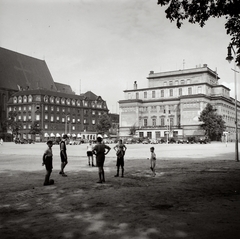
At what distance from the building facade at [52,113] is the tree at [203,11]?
8132 centimetres

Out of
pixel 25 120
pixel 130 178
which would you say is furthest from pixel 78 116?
pixel 130 178

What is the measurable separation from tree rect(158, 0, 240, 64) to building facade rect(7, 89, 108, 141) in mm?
81316

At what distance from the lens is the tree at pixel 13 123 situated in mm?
95681

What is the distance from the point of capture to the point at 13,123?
95.6 m

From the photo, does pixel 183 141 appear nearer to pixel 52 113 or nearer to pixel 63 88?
pixel 52 113

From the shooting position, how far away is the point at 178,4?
1118cm

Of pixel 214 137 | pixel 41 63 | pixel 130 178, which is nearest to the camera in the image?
pixel 130 178

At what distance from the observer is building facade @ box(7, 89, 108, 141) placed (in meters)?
98.5

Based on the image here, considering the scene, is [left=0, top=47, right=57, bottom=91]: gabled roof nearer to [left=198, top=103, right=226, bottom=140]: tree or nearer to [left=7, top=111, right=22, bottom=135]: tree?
[left=7, top=111, right=22, bottom=135]: tree

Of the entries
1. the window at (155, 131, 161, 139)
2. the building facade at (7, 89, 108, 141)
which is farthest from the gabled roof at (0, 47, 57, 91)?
the window at (155, 131, 161, 139)

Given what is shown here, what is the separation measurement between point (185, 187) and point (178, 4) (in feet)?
22.4

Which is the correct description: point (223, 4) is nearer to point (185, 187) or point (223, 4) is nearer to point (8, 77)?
point (185, 187)

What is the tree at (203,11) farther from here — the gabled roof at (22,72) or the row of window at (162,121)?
the gabled roof at (22,72)

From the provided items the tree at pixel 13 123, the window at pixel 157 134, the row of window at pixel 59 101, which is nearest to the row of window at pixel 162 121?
the window at pixel 157 134
